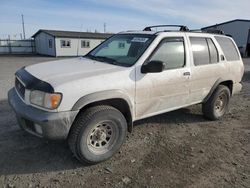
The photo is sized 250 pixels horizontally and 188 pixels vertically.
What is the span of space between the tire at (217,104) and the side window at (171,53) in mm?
1356

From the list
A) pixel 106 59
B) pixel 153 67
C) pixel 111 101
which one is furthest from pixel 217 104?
pixel 111 101

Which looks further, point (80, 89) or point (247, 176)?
point (247, 176)

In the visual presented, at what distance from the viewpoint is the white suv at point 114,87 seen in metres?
3.27

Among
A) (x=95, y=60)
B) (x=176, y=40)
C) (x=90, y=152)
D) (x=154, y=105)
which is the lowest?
(x=90, y=152)

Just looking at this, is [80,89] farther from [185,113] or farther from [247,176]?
[185,113]

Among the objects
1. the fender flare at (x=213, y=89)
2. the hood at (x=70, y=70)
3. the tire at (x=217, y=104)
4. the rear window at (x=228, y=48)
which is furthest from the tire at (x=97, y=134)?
the rear window at (x=228, y=48)

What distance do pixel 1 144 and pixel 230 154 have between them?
3.80 metres

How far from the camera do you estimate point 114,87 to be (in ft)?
11.9

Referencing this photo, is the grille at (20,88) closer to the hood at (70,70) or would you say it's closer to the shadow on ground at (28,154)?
the hood at (70,70)

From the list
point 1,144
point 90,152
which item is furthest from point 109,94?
point 1,144

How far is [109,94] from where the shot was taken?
3549mm

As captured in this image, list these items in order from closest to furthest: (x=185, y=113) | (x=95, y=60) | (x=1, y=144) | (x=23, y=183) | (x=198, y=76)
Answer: (x=23, y=183), (x=1, y=144), (x=95, y=60), (x=198, y=76), (x=185, y=113)

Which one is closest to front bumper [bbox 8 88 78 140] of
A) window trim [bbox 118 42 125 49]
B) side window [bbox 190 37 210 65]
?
window trim [bbox 118 42 125 49]

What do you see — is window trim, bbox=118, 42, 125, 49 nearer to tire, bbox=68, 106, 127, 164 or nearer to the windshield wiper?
the windshield wiper
